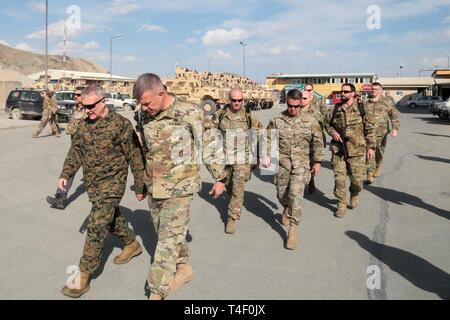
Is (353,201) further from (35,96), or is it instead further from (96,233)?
(35,96)

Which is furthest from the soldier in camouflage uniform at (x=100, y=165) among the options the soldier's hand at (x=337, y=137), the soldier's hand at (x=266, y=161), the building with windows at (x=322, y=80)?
the building with windows at (x=322, y=80)

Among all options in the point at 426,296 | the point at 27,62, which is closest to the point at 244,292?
the point at 426,296

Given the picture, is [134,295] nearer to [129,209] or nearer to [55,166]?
[129,209]

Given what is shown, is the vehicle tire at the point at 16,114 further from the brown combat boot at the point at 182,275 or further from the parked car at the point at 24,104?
the brown combat boot at the point at 182,275

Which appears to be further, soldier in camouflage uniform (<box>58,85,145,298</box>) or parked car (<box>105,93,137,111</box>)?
parked car (<box>105,93,137,111</box>)

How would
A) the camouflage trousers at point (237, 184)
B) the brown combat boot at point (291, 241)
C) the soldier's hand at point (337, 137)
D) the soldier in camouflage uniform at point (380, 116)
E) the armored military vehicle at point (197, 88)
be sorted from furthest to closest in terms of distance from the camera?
the armored military vehicle at point (197, 88), the soldier in camouflage uniform at point (380, 116), the soldier's hand at point (337, 137), the camouflage trousers at point (237, 184), the brown combat boot at point (291, 241)

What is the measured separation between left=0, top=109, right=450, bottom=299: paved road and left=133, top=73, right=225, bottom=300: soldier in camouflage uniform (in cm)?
49

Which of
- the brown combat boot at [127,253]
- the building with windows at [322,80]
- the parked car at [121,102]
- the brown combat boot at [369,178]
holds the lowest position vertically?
the brown combat boot at [127,253]

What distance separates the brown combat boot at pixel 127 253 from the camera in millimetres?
4312

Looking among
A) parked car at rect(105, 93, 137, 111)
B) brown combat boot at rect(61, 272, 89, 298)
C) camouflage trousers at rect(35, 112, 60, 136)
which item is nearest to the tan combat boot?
brown combat boot at rect(61, 272, 89, 298)

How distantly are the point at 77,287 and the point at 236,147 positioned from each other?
248 centimetres

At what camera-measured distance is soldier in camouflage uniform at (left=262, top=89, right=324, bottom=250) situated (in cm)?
485

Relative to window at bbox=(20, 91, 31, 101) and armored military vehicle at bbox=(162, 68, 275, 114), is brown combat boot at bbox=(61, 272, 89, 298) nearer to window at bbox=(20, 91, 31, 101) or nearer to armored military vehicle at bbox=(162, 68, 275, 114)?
window at bbox=(20, 91, 31, 101)

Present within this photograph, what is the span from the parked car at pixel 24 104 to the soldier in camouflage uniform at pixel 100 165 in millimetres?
20935
